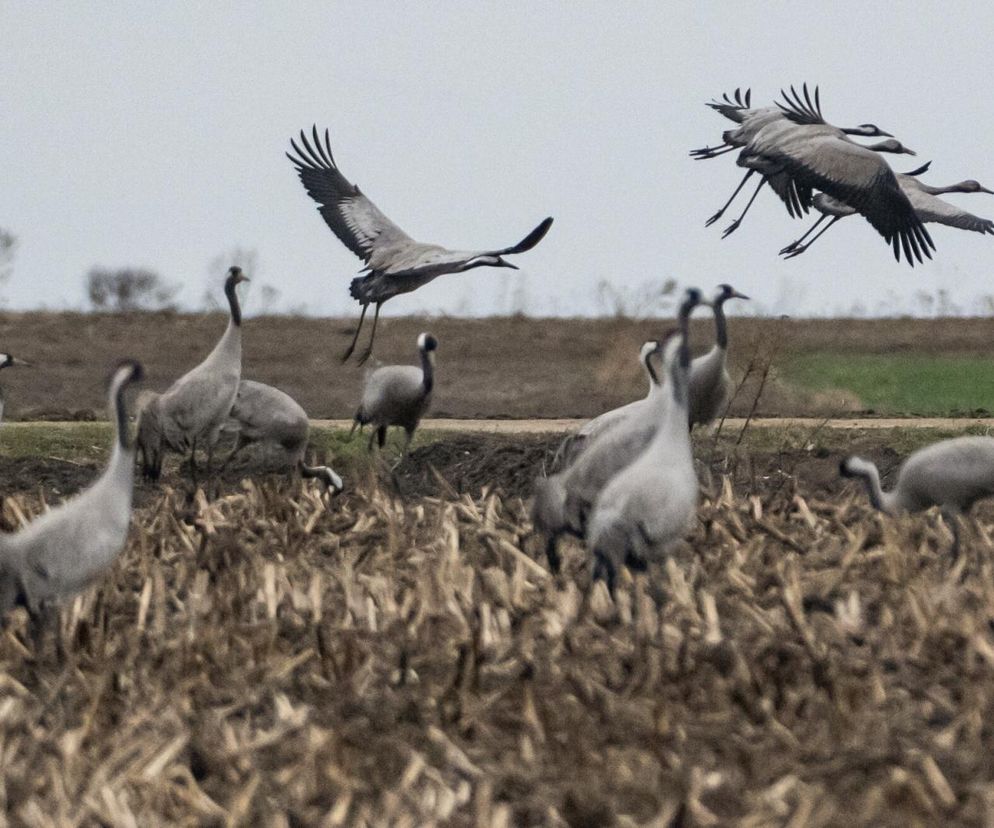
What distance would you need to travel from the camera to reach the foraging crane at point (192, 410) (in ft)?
37.0

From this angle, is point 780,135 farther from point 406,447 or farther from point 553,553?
point 553,553

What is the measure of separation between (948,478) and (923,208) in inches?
241

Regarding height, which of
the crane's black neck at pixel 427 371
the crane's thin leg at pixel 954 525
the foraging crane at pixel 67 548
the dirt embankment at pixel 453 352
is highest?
the crane's thin leg at pixel 954 525

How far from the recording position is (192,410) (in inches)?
444

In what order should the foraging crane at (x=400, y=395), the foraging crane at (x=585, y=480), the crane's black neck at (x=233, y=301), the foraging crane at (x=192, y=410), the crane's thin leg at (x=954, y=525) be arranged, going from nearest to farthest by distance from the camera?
1. the foraging crane at (x=585, y=480)
2. the crane's thin leg at (x=954, y=525)
3. the foraging crane at (x=192, y=410)
4. the crane's black neck at (x=233, y=301)
5. the foraging crane at (x=400, y=395)

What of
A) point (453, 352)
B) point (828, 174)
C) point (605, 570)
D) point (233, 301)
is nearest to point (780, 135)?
point (828, 174)

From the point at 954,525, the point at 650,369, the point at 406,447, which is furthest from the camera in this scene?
the point at 406,447

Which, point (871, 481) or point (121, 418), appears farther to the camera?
point (871, 481)

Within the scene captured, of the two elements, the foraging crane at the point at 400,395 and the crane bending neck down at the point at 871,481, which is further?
the foraging crane at the point at 400,395

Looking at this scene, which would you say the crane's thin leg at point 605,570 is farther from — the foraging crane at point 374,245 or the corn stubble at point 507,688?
the foraging crane at point 374,245

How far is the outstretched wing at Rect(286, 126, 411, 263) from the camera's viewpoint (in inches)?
497

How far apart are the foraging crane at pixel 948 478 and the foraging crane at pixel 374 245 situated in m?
2.88

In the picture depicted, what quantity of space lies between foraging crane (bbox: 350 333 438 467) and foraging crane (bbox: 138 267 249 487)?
4.20ft

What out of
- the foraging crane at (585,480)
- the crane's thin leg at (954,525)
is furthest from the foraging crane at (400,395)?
the foraging crane at (585,480)
